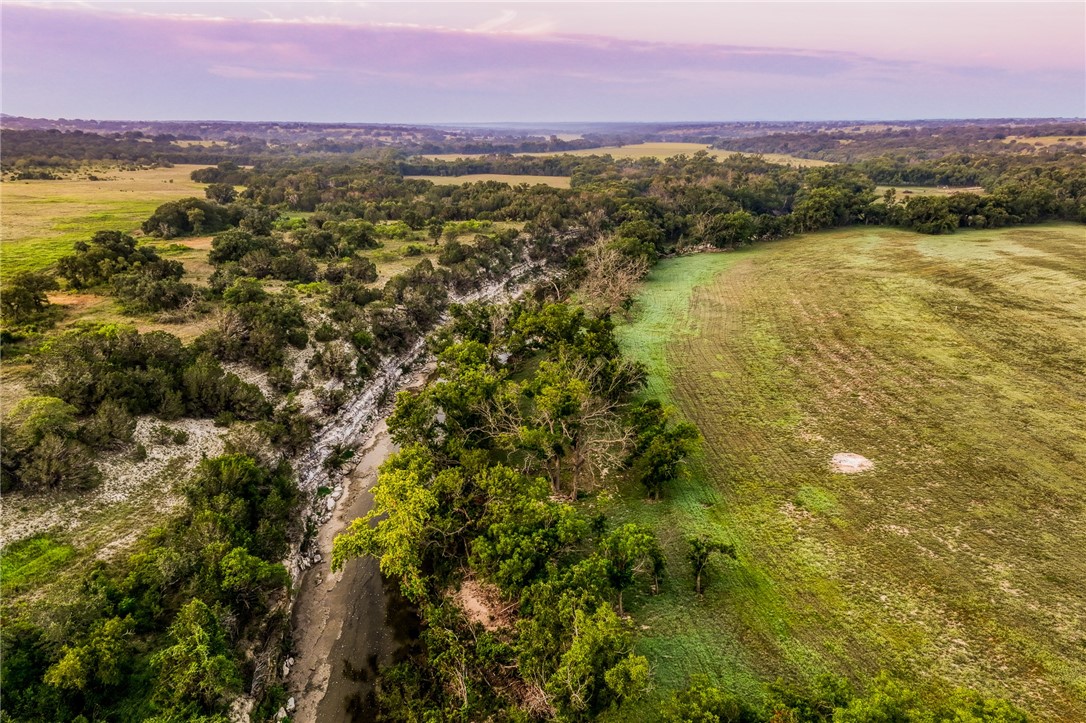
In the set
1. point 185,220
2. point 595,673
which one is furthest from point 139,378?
point 185,220

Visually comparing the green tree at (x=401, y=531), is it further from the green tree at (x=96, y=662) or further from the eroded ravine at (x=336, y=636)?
the green tree at (x=96, y=662)

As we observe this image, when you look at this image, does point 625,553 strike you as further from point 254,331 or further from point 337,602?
point 254,331

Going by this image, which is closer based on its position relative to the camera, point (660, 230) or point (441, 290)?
point (441, 290)

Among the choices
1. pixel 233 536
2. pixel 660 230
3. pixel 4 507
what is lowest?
pixel 233 536

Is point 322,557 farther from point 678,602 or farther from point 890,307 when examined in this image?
point 890,307

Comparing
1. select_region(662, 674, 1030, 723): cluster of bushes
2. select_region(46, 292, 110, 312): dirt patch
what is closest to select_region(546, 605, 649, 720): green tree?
select_region(662, 674, 1030, 723): cluster of bushes

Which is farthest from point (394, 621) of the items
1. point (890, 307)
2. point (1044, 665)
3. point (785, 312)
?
point (890, 307)
